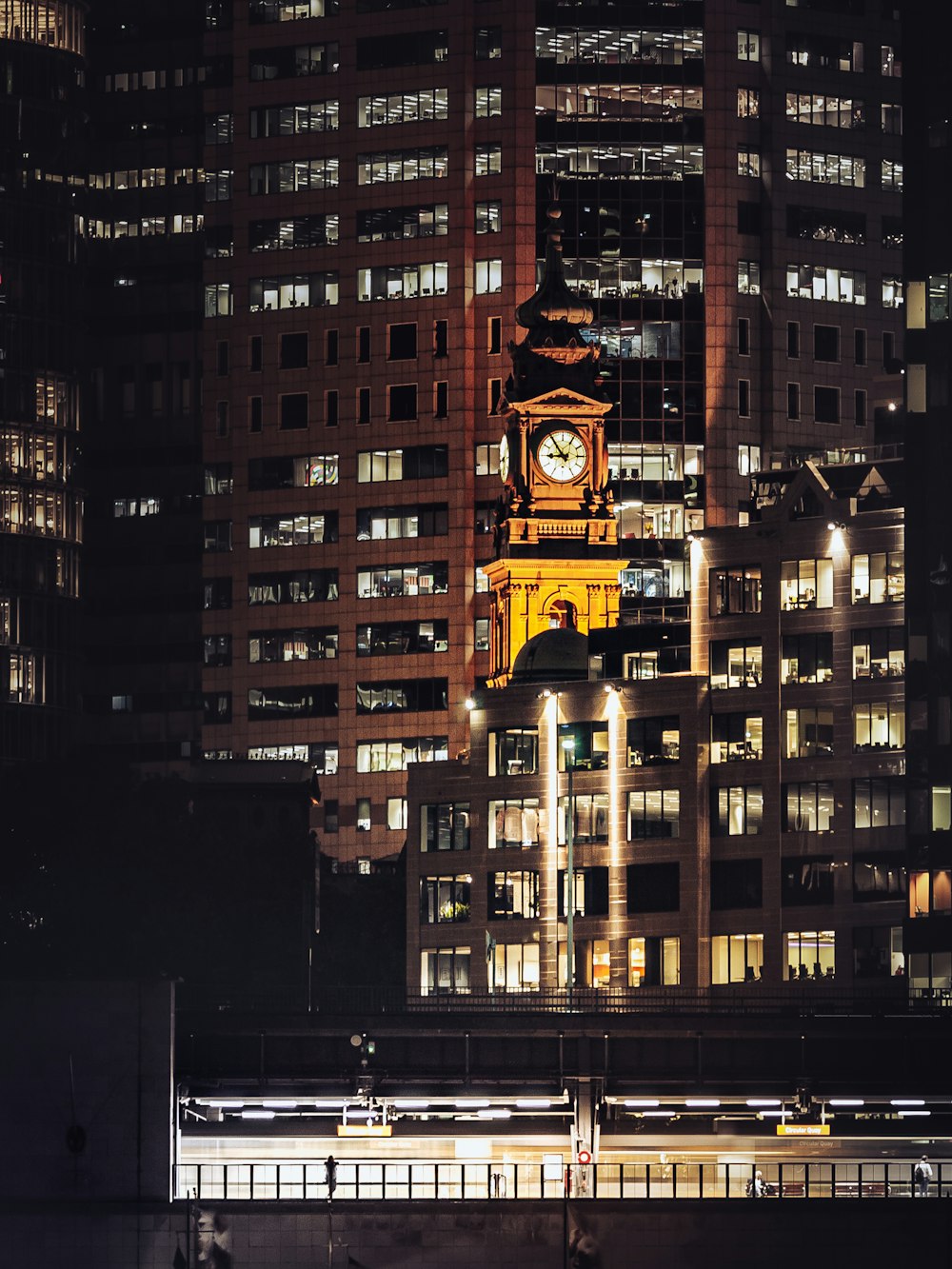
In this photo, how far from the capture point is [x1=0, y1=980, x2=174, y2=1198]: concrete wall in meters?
148

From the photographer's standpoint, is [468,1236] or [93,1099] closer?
[468,1236]

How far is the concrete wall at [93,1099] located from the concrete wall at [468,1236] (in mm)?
1164

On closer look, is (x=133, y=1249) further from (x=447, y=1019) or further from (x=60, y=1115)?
(x=447, y=1019)

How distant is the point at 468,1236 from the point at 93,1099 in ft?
44.9

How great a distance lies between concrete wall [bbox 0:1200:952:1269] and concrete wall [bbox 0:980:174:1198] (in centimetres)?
116

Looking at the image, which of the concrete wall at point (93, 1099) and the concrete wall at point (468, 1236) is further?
the concrete wall at point (93, 1099)

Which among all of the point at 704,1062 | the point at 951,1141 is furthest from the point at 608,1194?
the point at 951,1141

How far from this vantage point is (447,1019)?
17638cm

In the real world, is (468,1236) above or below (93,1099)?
below

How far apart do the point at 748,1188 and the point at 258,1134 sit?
2571 cm

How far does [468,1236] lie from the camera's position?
147875 mm

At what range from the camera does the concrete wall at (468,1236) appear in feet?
483

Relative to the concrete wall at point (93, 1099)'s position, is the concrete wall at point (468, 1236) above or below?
below

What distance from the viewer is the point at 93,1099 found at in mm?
148250
